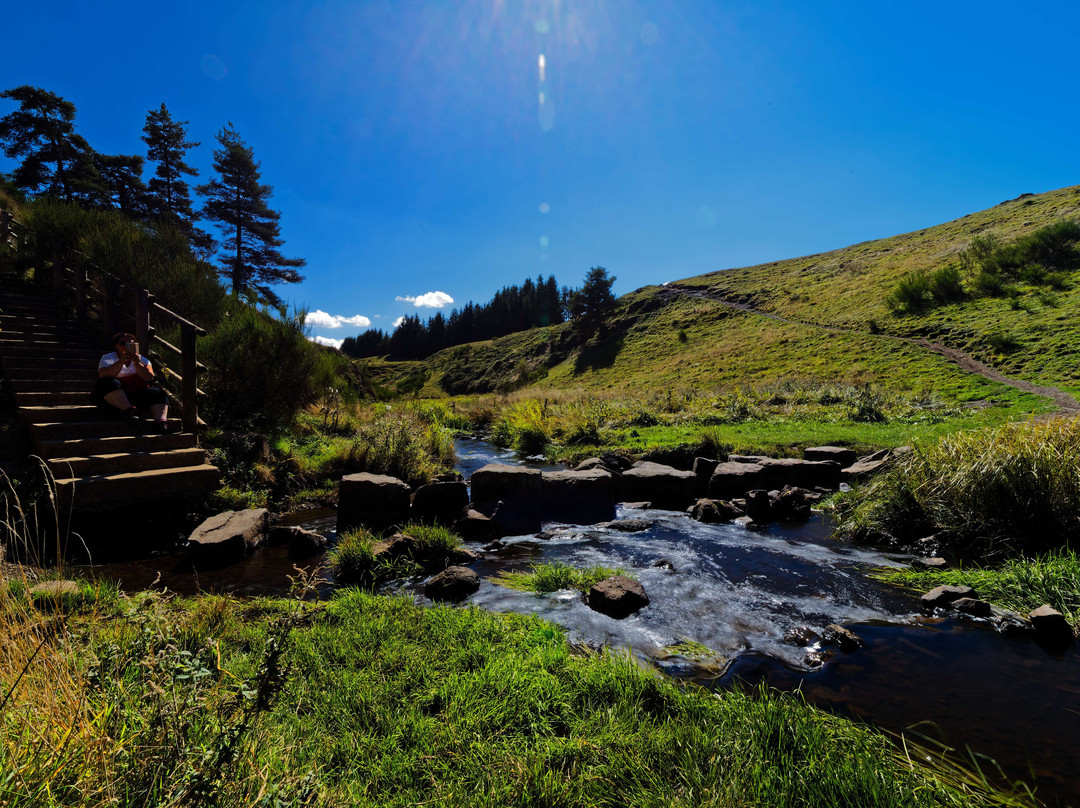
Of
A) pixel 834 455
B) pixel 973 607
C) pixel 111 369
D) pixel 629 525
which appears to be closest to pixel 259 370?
pixel 111 369

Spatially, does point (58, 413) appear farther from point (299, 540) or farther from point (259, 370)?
point (299, 540)

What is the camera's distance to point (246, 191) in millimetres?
33125

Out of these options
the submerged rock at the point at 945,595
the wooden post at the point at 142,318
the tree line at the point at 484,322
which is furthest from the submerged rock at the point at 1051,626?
the tree line at the point at 484,322

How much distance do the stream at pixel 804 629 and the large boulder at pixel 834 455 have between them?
3.84 meters

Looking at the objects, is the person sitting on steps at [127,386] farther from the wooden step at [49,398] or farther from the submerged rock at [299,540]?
the submerged rock at [299,540]

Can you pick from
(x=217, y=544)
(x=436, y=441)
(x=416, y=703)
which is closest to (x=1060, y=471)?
(x=416, y=703)

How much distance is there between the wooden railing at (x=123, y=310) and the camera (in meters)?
8.79

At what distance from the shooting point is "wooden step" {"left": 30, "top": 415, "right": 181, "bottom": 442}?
7.39 meters

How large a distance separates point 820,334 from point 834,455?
31927 mm

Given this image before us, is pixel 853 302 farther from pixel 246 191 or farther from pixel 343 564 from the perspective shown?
pixel 246 191

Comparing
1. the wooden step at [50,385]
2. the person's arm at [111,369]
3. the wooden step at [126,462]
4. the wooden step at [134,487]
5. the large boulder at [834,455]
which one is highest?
the person's arm at [111,369]

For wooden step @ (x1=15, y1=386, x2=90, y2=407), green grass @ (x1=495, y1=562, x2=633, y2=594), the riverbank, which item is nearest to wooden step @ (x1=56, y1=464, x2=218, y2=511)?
wooden step @ (x1=15, y1=386, x2=90, y2=407)

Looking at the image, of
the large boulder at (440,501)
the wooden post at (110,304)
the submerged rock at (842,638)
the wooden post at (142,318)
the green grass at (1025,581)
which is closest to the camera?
the submerged rock at (842,638)

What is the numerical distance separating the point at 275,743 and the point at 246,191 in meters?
40.8
